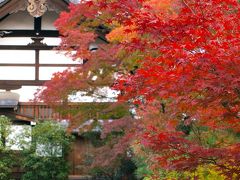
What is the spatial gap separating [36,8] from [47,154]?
4412 millimetres

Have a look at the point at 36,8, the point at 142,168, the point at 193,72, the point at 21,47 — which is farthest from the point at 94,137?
the point at 193,72

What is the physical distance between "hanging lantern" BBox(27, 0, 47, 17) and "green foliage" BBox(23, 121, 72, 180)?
3307mm

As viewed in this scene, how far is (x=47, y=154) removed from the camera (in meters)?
17.4

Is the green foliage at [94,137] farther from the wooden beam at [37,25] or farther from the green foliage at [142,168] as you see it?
the wooden beam at [37,25]

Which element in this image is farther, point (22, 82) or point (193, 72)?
point (22, 82)

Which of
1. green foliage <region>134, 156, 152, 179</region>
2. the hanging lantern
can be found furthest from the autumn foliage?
the hanging lantern

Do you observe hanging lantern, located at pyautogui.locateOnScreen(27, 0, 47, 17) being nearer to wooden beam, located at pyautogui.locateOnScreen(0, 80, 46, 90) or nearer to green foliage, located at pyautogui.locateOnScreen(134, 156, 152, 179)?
wooden beam, located at pyautogui.locateOnScreen(0, 80, 46, 90)

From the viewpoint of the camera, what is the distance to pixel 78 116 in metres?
15.9

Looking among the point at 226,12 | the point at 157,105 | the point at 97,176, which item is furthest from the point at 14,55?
the point at 226,12

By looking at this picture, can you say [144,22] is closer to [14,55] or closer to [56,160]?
[56,160]

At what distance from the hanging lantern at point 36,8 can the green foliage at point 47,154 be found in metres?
3.31

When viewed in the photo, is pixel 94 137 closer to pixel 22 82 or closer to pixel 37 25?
pixel 22 82

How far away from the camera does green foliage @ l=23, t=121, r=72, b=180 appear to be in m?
17.3

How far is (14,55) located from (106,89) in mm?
3862
